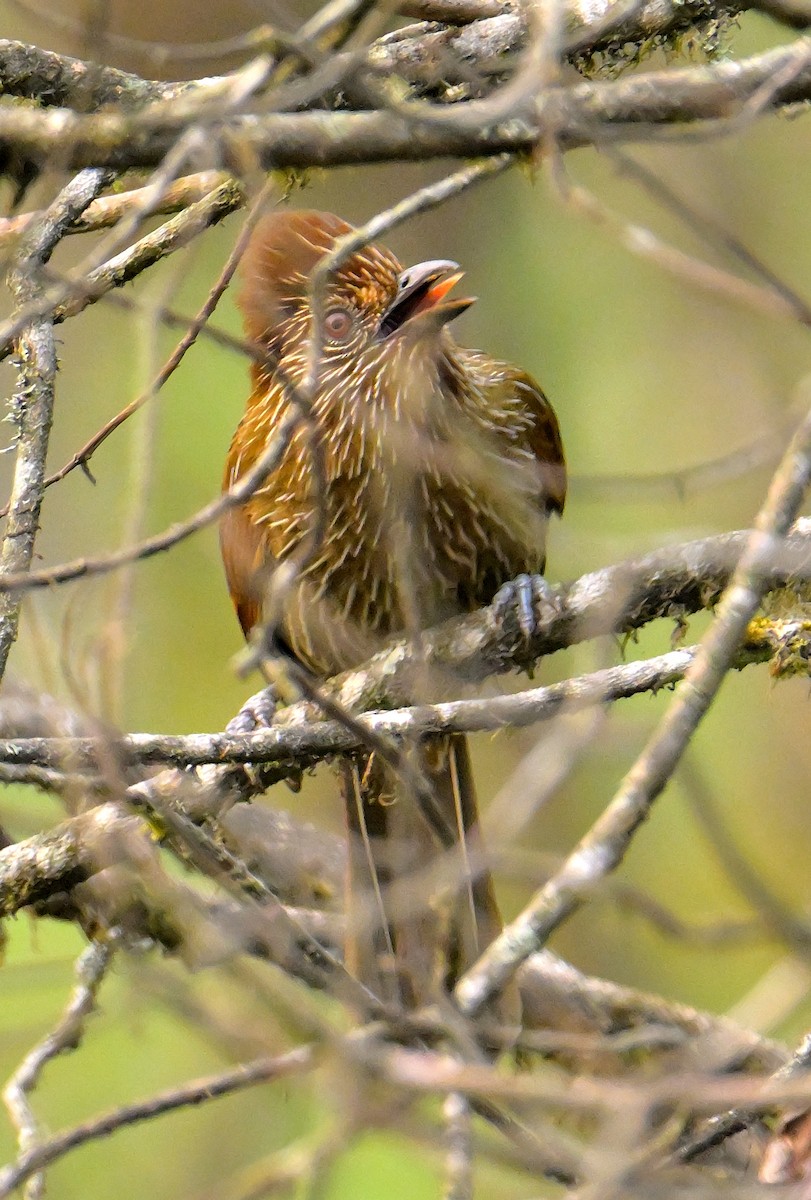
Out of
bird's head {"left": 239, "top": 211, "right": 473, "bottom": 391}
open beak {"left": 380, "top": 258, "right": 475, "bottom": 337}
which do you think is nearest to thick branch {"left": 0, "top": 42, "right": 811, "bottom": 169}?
open beak {"left": 380, "top": 258, "right": 475, "bottom": 337}

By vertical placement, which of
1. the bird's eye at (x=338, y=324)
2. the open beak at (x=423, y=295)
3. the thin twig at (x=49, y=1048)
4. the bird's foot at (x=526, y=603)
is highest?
the bird's eye at (x=338, y=324)

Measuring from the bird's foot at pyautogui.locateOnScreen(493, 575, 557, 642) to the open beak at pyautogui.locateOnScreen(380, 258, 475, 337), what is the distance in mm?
688

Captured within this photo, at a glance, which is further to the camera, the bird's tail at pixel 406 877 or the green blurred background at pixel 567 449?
the green blurred background at pixel 567 449

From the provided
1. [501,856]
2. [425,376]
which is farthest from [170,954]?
[425,376]

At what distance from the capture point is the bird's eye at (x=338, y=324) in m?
4.09

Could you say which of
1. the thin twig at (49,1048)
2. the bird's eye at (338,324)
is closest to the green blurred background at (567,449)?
the bird's eye at (338,324)

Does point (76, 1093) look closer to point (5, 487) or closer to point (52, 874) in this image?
point (5, 487)

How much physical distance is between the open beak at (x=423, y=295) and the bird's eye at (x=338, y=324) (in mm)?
96

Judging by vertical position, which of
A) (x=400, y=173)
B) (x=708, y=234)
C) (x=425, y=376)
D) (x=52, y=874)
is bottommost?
(x=52, y=874)

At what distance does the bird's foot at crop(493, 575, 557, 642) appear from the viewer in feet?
11.4

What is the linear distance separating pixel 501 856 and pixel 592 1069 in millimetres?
1520

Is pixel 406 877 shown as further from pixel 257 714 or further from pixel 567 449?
pixel 567 449

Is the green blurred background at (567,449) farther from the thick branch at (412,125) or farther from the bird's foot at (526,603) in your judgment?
the thick branch at (412,125)

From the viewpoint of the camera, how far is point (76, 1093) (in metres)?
7.70
